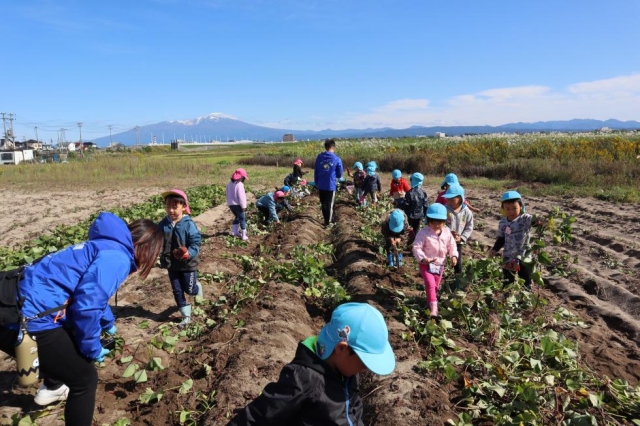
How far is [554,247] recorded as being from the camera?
9031 mm

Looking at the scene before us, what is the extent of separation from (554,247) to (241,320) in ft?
23.5

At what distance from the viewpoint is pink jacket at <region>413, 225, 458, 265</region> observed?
523 centimetres

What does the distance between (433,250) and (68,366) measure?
401 cm

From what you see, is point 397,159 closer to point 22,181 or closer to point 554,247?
point 554,247

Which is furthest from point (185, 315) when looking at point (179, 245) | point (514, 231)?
point (514, 231)

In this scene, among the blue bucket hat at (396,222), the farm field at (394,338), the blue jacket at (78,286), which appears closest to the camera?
the blue jacket at (78,286)

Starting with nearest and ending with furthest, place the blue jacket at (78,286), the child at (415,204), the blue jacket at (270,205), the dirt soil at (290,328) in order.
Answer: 1. the blue jacket at (78,286)
2. the dirt soil at (290,328)
3. the child at (415,204)
4. the blue jacket at (270,205)

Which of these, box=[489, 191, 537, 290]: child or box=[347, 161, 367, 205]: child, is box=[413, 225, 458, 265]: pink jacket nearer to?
box=[489, 191, 537, 290]: child

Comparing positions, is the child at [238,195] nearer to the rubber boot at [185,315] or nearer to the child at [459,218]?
the rubber boot at [185,315]

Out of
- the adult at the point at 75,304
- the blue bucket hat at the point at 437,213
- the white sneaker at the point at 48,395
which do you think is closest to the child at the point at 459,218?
the blue bucket hat at the point at 437,213

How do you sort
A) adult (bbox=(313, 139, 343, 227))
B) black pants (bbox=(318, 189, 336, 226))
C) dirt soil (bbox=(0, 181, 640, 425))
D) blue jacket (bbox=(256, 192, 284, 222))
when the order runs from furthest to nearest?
1. blue jacket (bbox=(256, 192, 284, 222))
2. black pants (bbox=(318, 189, 336, 226))
3. adult (bbox=(313, 139, 343, 227))
4. dirt soil (bbox=(0, 181, 640, 425))

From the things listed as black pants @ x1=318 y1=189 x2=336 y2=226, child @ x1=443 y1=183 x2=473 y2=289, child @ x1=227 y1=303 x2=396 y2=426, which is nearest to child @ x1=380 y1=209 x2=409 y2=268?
child @ x1=443 y1=183 x2=473 y2=289

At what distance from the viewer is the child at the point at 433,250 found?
5141 mm

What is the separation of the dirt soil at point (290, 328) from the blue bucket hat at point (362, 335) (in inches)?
64.3
